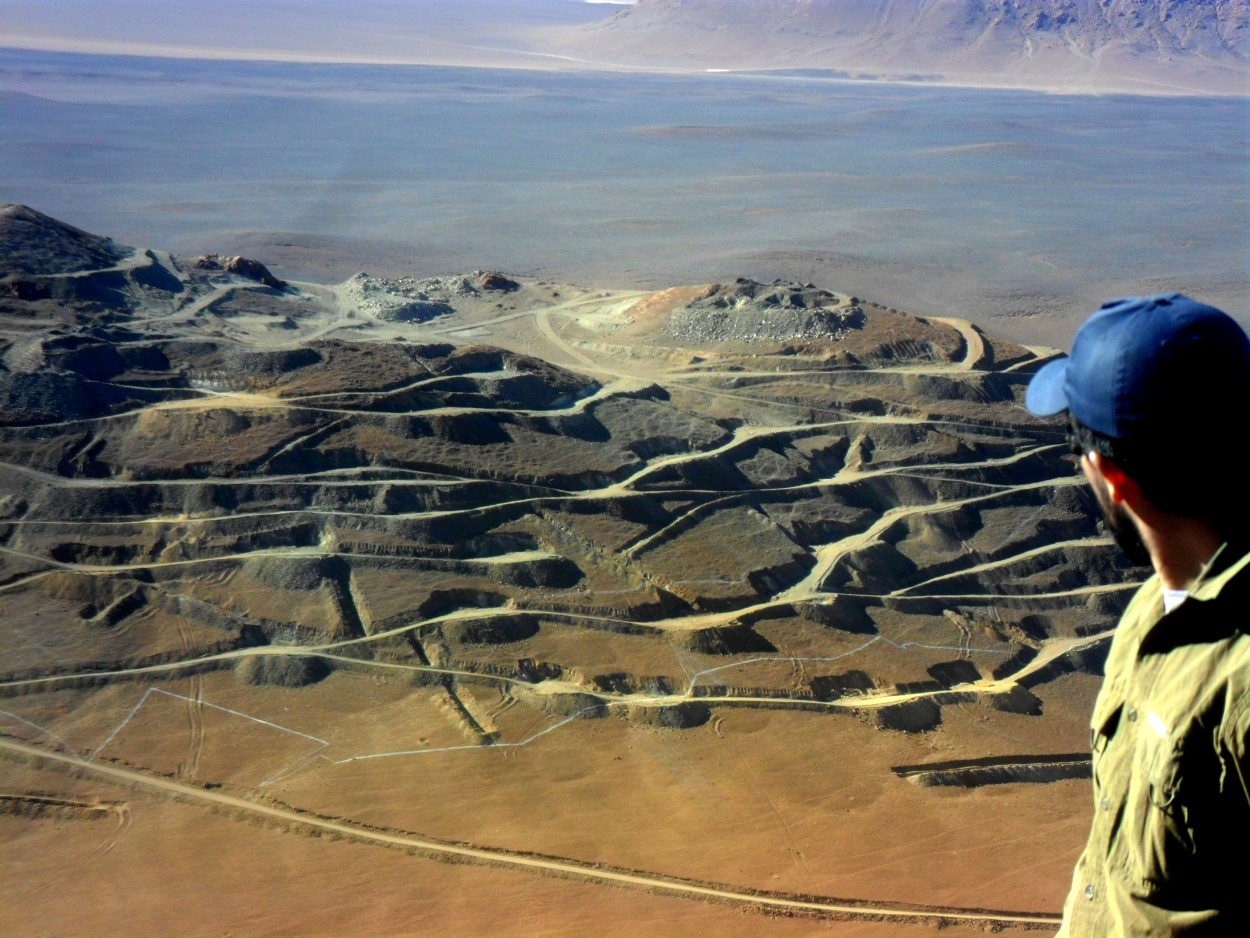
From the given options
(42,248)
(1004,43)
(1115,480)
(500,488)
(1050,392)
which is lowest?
(500,488)

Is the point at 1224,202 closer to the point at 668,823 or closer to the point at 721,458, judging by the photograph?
the point at 721,458

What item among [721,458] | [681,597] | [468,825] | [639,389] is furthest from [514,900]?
[639,389]

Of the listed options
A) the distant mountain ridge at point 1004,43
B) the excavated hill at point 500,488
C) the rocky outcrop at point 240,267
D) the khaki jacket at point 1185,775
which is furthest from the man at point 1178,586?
the distant mountain ridge at point 1004,43

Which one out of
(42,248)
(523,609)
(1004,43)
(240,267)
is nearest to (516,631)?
(523,609)

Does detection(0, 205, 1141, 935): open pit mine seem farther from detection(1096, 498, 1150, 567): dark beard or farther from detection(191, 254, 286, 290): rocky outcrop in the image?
detection(1096, 498, 1150, 567): dark beard

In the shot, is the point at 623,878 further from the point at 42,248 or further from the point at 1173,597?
the point at 42,248
